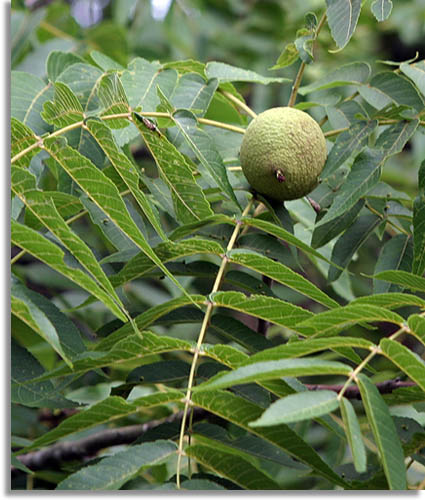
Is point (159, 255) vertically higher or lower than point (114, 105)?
lower

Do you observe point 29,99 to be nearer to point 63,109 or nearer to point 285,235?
point 63,109

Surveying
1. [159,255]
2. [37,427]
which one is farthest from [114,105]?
[37,427]

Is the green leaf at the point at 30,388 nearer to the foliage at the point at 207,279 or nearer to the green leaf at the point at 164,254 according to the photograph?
the foliage at the point at 207,279

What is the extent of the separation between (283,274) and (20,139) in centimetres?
33

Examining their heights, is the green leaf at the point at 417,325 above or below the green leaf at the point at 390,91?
below

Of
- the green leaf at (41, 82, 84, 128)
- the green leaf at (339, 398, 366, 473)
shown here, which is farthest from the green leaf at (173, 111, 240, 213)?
the green leaf at (339, 398, 366, 473)

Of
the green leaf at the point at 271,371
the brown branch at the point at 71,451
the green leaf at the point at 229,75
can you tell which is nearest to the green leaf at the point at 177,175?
the green leaf at the point at 229,75

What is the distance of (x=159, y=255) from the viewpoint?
2.88ft

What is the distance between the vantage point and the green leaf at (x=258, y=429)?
72 centimetres

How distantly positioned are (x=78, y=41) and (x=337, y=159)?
0.97m

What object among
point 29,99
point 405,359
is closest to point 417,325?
point 405,359

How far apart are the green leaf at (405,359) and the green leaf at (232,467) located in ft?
0.59

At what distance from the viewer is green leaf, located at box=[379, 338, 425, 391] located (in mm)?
634

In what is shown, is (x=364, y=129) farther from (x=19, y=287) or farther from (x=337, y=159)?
(x=19, y=287)
